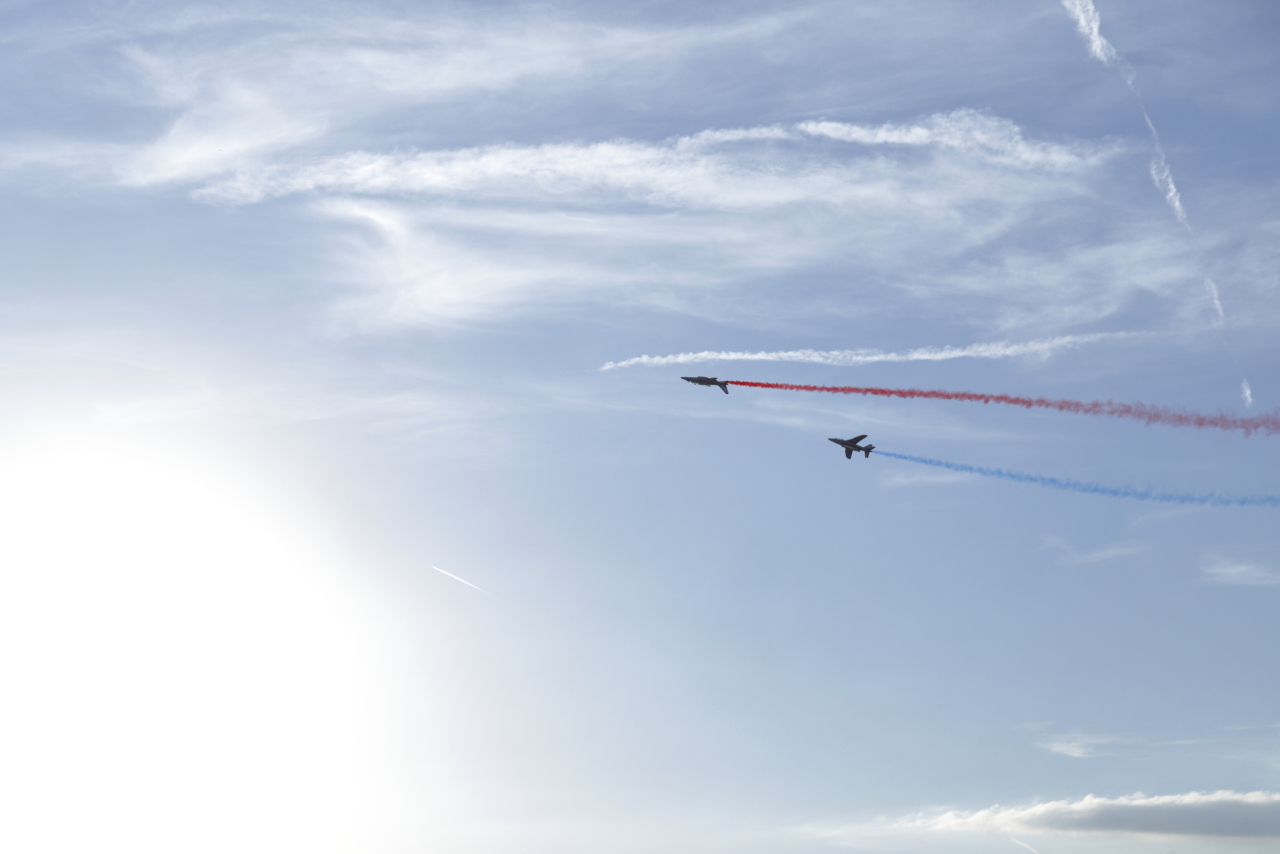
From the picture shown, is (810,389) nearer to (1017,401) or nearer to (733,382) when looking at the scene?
(733,382)

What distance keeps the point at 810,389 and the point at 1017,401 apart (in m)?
34.8

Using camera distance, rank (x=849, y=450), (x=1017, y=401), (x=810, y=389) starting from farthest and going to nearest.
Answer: (x=849, y=450) → (x=810, y=389) → (x=1017, y=401)

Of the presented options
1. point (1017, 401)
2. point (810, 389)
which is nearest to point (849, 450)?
point (810, 389)

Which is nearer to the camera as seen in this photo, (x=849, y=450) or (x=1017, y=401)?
(x=1017, y=401)

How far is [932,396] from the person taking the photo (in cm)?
16375

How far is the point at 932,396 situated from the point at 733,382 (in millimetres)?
36691

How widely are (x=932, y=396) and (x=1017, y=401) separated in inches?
536

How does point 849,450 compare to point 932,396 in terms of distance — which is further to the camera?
point 849,450

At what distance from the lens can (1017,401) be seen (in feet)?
520

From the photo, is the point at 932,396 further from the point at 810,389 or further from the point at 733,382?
the point at 733,382

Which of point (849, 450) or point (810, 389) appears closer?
point (810, 389)

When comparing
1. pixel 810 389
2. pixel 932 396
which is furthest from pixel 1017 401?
pixel 810 389

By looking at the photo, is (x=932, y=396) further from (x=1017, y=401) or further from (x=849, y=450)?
(x=849, y=450)

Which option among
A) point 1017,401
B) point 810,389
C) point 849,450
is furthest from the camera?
point 849,450
